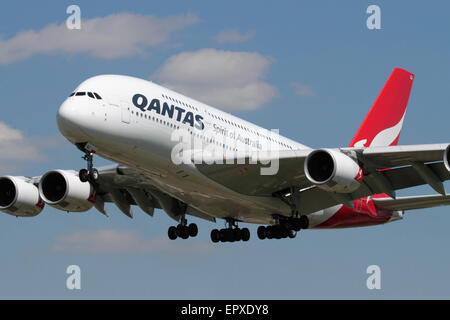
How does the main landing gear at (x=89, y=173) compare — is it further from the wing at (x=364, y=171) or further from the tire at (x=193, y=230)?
the tire at (x=193, y=230)

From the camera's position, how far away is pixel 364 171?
3012cm

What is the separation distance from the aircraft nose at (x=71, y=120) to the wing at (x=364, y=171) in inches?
201

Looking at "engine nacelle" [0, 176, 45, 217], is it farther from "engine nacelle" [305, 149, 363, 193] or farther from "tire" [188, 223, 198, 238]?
"engine nacelle" [305, 149, 363, 193]

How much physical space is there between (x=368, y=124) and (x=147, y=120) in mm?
15758

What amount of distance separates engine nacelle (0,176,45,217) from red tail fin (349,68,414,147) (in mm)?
16072

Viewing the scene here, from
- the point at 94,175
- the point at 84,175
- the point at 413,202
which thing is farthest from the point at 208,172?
the point at 413,202

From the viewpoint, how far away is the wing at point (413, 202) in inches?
1340

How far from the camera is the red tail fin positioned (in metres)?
40.4

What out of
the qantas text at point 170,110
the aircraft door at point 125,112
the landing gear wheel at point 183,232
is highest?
the qantas text at point 170,110

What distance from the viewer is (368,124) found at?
134 feet

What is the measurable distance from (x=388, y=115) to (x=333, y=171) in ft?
48.0

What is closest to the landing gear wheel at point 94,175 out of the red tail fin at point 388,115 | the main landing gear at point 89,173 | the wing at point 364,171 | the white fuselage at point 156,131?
the main landing gear at point 89,173

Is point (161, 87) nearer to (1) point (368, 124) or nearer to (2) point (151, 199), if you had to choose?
Result: (2) point (151, 199)
